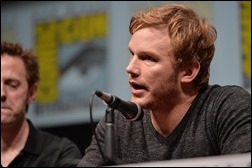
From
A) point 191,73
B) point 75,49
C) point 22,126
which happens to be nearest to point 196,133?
point 191,73

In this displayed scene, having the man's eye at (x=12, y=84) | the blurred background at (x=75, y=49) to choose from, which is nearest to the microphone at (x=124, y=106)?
the man's eye at (x=12, y=84)

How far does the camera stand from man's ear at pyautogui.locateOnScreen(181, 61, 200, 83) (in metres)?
2.00

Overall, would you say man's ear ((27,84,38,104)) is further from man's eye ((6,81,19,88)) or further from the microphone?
the microphone

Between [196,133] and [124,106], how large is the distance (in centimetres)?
31

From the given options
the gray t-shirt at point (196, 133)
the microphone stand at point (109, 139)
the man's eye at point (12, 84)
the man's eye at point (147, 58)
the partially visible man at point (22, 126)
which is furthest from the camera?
the man's eye at point (12, 84)

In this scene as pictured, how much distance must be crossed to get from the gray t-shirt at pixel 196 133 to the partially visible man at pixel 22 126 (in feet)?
1.90

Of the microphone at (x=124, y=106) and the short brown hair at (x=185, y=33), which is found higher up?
the short brown hair at (x=185, y=33)

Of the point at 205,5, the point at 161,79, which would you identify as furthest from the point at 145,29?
the point at 205,5

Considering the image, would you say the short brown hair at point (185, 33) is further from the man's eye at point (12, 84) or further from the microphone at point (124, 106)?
the man's eye at point (12, 84)

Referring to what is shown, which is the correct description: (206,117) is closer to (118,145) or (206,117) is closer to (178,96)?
(178,96)

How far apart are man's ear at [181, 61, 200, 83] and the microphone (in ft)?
1.00

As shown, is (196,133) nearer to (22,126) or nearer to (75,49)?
(22,126)

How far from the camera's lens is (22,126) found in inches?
109

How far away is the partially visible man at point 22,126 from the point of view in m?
2.62
